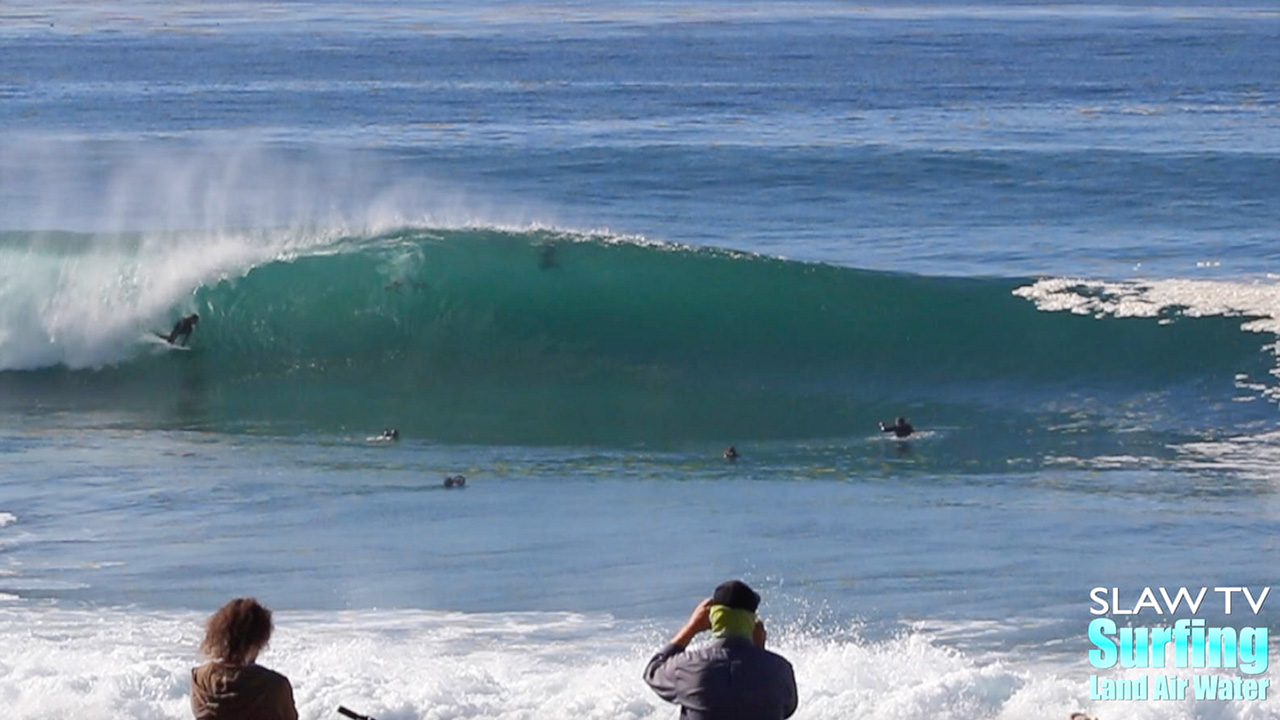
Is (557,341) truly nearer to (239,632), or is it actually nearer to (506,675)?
A: (506,675)

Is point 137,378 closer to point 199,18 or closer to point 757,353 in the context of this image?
point 757,353

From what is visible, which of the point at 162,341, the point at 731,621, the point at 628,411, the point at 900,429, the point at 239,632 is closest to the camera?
the point at 239,632

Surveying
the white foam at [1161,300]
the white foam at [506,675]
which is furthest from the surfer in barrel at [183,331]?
the white foam at [506,675]

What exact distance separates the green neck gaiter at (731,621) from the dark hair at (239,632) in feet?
4.03

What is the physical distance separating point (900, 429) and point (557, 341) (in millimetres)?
4487

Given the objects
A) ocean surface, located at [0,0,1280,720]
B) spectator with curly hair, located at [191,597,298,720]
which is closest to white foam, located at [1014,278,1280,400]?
ocean surface, located at [0,0,1280,720]

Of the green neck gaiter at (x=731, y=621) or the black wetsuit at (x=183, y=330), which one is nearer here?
the green neck gaiter at (x=731, y=621)

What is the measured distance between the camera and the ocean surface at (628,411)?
8.91 metres

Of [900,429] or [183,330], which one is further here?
[183,330]

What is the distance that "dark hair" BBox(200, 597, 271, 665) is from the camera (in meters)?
4.95

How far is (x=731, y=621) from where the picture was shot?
5418mm

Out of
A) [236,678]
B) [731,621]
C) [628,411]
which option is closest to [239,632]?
[236,678]

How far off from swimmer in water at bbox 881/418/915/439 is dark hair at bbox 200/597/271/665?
9.79m

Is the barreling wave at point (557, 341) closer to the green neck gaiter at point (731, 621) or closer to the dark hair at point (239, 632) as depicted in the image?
the green neck gaiter at point (731, 621)
